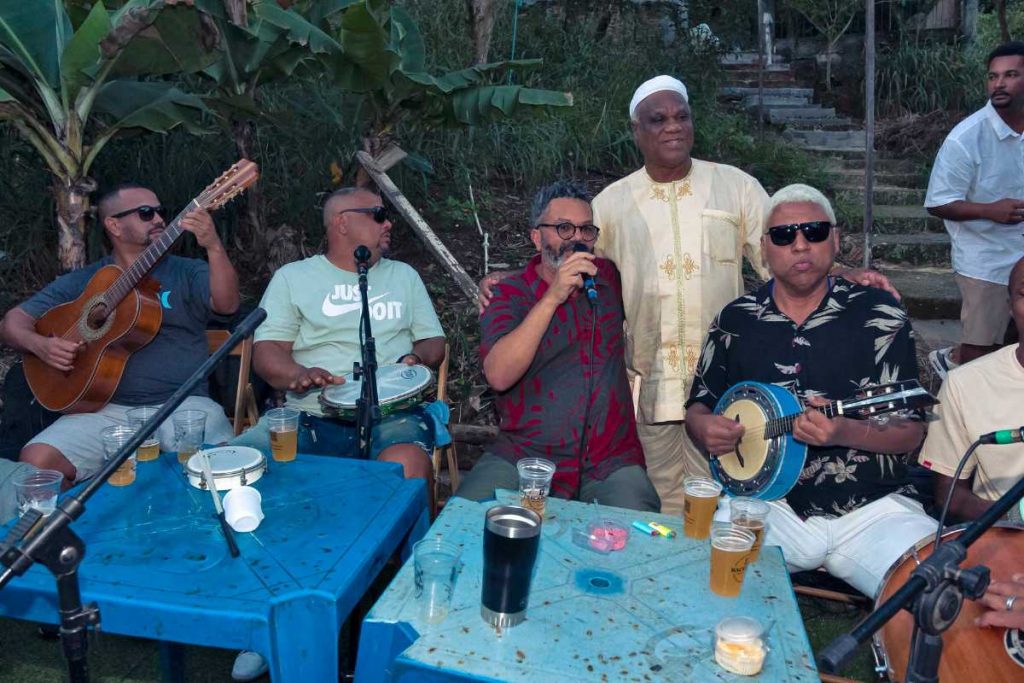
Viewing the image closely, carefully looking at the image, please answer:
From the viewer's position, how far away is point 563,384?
3.67 meters

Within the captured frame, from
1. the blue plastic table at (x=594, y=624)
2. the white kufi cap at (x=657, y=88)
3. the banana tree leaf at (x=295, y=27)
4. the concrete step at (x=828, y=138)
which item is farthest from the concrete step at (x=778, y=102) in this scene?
the blue plastic table at (x=594, y=624)

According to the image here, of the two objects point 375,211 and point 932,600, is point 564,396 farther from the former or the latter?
point 932,600

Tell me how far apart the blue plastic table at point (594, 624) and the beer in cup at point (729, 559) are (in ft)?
0.10

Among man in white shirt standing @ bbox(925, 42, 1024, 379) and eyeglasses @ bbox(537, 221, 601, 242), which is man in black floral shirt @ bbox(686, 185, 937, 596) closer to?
eyeglasses @ bbox(537, 221, 601, 242)

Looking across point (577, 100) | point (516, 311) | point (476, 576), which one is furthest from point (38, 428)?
point (577, 100)

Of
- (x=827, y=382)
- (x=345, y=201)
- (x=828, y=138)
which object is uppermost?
(x=828, y=138)

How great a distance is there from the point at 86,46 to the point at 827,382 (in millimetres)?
4167

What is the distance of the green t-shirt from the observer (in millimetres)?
4277

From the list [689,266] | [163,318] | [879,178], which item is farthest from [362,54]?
[879,178]

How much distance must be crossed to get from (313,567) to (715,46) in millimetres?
10741

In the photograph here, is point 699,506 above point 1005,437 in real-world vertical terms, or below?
below

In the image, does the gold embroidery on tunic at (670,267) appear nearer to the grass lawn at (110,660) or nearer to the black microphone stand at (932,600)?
the grass lawn at (110,660)

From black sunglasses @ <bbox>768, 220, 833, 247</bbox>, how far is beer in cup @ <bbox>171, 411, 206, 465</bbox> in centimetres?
227

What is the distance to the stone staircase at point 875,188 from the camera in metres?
6.88
